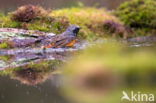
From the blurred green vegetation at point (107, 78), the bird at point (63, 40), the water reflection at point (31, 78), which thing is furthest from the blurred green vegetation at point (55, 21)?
the blurred green vegetation at point (107, 78)

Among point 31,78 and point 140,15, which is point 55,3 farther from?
point 31,78

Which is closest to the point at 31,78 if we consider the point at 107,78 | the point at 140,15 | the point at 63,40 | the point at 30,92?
the point at 30,92

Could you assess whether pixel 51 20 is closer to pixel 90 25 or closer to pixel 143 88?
pixel 90 25

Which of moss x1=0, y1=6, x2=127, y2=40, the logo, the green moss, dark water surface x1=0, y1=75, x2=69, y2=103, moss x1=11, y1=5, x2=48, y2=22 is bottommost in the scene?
the logo

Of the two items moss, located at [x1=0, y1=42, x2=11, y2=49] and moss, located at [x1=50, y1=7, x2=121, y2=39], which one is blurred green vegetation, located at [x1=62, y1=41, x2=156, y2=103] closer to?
moss, located at [x1=0, y1=42, x2=11, y2=49]

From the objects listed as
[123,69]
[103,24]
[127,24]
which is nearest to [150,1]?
[127,24]

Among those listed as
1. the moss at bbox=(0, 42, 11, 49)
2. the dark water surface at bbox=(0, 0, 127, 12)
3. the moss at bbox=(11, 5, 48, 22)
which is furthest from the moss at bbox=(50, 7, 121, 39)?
the moss at bbox=(0, 42, 11, 49)

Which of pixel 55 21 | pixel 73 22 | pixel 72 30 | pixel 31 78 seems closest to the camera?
pixel 31 78
